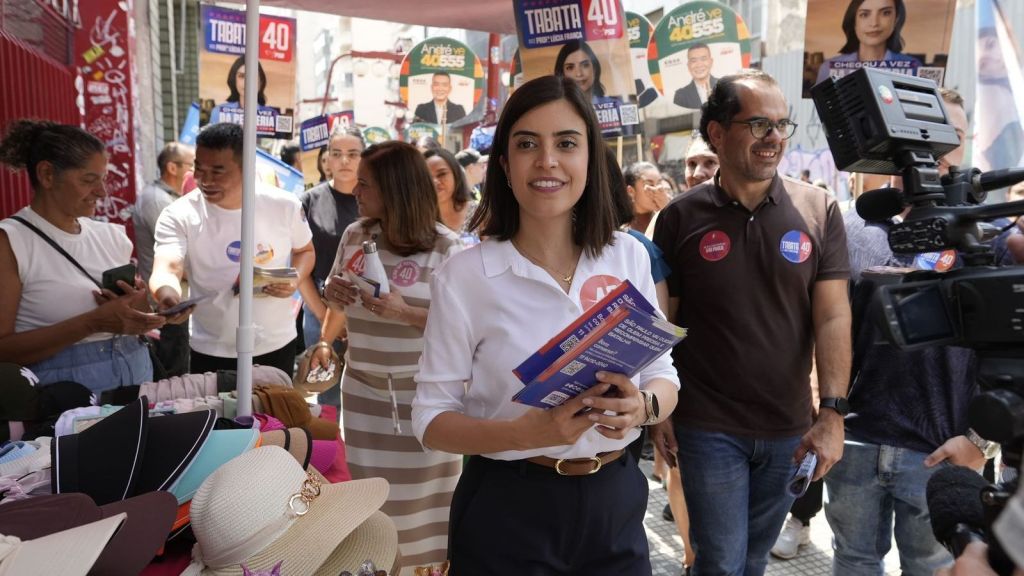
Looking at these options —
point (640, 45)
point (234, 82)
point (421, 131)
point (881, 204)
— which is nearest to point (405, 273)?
point (881, 204)

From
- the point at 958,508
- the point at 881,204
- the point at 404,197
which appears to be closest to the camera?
the point at 958,508

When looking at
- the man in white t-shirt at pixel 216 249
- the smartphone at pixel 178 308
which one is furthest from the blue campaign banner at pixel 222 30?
the smartphone at pixel 178 308

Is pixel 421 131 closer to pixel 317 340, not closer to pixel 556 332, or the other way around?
pixel 317 340

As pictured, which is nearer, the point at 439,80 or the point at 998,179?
the point at 998,179

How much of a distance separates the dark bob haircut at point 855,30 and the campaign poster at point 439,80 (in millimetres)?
9297

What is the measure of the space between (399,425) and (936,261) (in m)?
2.07

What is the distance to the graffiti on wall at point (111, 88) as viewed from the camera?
6211mm

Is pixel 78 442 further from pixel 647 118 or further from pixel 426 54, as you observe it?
pixel 647 118

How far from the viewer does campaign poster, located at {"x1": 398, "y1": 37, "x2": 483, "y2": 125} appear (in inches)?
514

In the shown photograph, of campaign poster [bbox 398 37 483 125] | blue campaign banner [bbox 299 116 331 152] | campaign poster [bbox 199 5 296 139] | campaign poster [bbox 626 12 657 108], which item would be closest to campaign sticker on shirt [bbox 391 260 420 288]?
campaign poster [bbox 199 5 296 139]

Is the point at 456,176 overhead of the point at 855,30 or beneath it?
beneath

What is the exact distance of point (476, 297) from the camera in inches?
66.6

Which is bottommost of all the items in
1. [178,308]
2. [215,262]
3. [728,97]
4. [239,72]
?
[178,308]

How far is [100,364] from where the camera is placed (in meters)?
2.59
